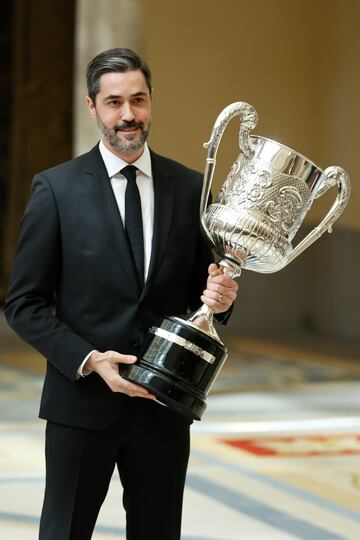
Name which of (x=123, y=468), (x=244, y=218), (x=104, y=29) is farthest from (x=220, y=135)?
(x=104, y=29)

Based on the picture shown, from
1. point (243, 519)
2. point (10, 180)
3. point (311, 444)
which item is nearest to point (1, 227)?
point (10, 180)

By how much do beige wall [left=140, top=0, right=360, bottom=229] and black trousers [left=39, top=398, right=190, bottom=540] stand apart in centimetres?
962

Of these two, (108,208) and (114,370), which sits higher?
(108,208)

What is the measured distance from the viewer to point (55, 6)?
1479 centimetres

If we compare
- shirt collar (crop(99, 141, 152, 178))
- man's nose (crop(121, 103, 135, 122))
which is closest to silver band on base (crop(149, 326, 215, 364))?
shirt collar (crop(99, 141, 152, 178))

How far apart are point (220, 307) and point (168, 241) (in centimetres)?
24

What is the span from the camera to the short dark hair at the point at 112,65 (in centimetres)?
299

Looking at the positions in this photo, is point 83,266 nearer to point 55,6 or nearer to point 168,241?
point 168,241

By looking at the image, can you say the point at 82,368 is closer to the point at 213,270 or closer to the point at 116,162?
the point at 213,270

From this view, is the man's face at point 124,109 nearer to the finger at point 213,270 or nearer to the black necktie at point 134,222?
the black necktie at point 134,222

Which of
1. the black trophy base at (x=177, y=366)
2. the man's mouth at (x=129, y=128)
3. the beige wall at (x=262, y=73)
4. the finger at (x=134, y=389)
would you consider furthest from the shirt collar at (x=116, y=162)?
the beige wall at (x=262, y=73)

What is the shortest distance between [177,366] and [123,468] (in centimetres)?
40

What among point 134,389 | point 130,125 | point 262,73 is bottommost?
point 134,389

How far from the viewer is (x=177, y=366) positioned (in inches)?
117
